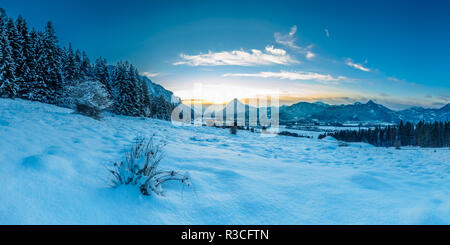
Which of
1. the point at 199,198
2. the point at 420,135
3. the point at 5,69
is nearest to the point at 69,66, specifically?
the point at 5,69

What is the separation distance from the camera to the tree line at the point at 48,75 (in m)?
17.0

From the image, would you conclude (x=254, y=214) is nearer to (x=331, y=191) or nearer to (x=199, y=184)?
(x=199, y=184)

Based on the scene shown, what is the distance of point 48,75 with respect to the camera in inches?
934

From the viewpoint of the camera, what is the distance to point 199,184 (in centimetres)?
287

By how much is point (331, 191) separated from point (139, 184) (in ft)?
9.24

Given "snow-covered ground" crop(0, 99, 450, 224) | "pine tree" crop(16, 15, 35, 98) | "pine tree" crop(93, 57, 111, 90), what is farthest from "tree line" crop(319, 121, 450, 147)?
"pine tree" crop(16, 15, 35, 98)

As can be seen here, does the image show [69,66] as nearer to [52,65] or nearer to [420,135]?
[52,65]

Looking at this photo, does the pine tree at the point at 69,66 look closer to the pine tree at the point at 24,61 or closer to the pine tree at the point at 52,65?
the pine tree at the point at 52,65

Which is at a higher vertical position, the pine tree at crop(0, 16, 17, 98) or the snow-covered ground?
the pine tree at crop(0, 16, 17, 98)

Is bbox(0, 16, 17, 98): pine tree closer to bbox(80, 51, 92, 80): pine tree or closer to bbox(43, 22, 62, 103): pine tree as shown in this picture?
bbox(43, 22, 62, 103): pine tree

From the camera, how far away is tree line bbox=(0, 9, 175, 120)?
1701 cm
